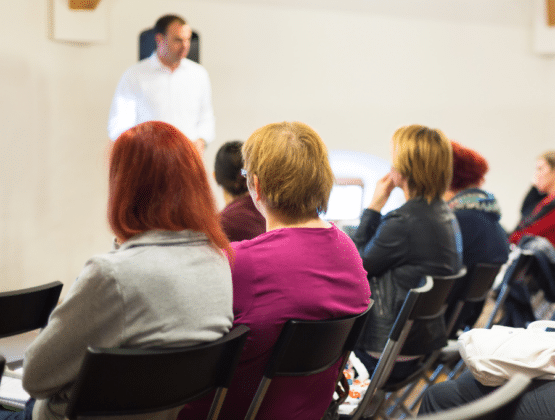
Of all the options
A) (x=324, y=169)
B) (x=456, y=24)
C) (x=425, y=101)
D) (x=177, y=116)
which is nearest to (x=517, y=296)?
(x=324, y=169)

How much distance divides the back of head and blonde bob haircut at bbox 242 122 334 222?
894mm

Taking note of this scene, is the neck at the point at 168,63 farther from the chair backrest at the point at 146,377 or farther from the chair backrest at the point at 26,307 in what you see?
the chair backrest at the point at 146,377

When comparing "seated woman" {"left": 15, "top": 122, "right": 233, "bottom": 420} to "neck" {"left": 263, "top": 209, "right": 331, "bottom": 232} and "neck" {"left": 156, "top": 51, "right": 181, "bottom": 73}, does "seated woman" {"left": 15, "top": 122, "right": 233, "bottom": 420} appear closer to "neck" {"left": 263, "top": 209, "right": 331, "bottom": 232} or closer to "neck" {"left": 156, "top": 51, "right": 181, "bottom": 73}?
"neck" {"left": 263, "top": 209, "right": 331, "bottom": 232}

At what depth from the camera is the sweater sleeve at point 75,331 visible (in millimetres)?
A: 1204

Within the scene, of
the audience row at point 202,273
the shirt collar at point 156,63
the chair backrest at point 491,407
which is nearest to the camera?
the chair backrest at point 491,407

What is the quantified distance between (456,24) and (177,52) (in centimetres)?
319

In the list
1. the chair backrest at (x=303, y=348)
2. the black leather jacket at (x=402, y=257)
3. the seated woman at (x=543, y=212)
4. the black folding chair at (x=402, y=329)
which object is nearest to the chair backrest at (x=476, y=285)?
the black leather jacket at (x=402, y=257)

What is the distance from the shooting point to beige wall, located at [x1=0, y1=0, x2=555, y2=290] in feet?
15.0

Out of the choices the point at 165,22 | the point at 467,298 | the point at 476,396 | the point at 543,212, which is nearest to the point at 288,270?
the point at 476,396

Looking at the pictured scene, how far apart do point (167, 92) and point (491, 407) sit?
12.9 ft

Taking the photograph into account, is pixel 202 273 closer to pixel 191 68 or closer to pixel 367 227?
pixel 367 227

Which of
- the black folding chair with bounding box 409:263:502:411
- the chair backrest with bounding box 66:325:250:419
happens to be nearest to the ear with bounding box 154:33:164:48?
the black folding chair with bounding box 409:263:502:411

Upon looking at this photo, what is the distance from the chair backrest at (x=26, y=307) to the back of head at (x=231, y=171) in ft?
3.28

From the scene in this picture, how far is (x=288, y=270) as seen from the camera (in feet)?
5.08
